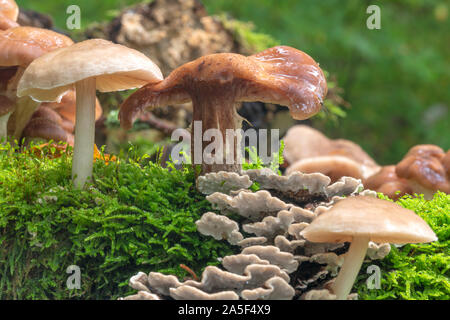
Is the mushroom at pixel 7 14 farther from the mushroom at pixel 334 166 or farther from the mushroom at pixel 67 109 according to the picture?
the mushroom at pixel 334 166

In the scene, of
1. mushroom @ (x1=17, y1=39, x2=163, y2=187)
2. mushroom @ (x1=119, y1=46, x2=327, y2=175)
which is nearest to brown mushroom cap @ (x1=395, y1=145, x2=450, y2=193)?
mushroom @ (x1=119, y1=46, x2=327, y2=175)

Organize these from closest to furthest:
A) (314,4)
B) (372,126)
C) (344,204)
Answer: (344,204) → (314,4) → (372,126)

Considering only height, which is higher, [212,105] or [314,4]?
[314,4]

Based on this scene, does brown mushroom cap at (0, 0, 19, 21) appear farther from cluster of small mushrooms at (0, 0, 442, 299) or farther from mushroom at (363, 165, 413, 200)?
mushroom at (363, 165, 413, 200)

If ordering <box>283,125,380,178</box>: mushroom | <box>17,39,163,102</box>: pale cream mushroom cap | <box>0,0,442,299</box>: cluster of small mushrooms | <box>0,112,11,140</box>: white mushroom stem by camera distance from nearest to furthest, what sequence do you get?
1. <box>0,0,442,299</box>: cluster of small mushrooms
2. <box>17,39,163,102</box>: pale cream mushroom cap
3. <box>0,112,11,140</box>: white mushroom stem
4. <box>283,125,380,178</box>: mushroom

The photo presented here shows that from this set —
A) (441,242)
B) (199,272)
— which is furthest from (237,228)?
(441,242)

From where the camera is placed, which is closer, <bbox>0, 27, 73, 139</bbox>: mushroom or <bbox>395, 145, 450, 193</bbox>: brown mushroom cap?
<bbox>0, 27, 73, 139</bbox>: mushroom

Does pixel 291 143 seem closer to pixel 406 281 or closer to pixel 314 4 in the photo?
pixel 406 281
